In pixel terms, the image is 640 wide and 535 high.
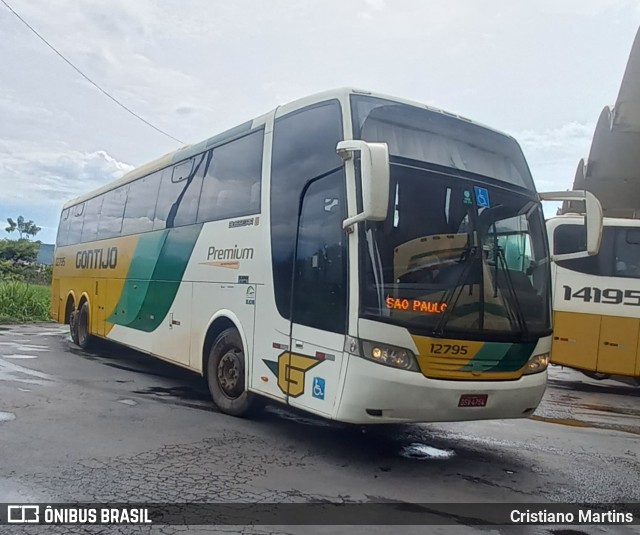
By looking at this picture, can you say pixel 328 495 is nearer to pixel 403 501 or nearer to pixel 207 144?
pixel 403 501

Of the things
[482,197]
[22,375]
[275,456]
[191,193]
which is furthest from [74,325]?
[482,197]

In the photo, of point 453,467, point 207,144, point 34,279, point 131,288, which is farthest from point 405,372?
point 34,279

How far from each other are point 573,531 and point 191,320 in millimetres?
5345

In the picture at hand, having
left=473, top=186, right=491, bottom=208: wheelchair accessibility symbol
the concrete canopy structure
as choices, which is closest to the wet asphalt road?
left=473, top=186, right=491, bottom=208: wheelchair accessibility symbol

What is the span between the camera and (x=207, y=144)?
8.56 m

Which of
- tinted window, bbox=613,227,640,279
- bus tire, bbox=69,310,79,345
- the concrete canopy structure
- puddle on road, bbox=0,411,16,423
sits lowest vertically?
puddle on road, bbox=0,411,16,423

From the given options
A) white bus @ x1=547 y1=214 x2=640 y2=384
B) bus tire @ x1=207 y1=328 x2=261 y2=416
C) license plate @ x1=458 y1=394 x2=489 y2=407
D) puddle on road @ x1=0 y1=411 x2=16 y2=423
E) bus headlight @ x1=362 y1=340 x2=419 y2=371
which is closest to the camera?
bus headlight @ x1=362 y1=340 x2=419 y2=371

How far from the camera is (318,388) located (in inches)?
217

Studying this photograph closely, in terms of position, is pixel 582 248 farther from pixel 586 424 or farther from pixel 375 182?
pixel 375 182

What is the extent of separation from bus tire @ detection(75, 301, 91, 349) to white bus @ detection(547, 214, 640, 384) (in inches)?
368

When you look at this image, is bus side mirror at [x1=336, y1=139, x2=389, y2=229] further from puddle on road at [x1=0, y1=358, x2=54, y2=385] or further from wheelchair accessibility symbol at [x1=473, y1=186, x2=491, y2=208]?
puddle on road at [x1=0, y1=358, x2=54, y2=385]

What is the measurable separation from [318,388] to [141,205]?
248 inches

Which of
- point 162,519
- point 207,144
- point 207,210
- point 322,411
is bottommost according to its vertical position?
point 162,519

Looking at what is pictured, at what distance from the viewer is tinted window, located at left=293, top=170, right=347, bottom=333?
542cm
